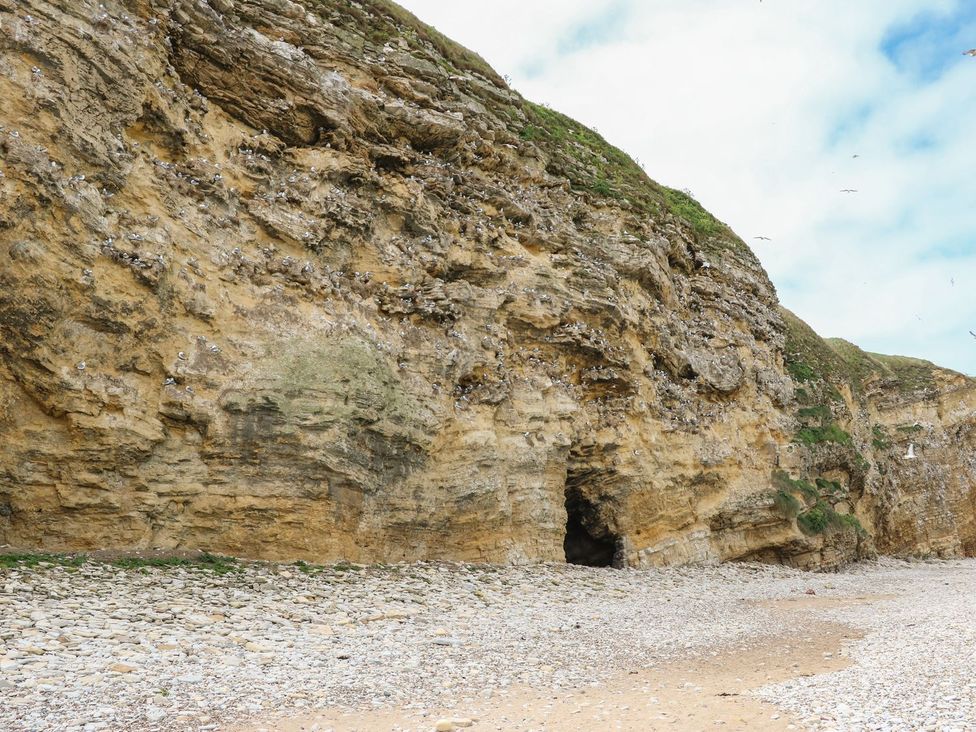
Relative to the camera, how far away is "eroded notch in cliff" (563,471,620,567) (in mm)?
19156

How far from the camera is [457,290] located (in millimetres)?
17469

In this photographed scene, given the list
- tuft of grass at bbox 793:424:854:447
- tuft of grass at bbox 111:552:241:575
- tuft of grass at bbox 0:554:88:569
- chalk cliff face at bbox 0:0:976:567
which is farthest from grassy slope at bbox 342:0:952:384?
tuft of grass at bbox 0:554:88:569

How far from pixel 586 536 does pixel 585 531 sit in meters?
0.29

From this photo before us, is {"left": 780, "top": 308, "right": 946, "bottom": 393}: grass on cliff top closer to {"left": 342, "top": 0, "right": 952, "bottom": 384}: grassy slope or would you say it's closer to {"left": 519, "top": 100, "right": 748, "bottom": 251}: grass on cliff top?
{"left": 342, "top": 0, "right": 952, "bottom": 384}: grassy slope

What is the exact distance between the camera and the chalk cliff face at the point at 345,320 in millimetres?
11141

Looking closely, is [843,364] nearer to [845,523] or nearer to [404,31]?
[845,523]

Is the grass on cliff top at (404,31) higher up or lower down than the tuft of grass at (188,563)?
higher up

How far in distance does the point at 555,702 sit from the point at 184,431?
26.5ft

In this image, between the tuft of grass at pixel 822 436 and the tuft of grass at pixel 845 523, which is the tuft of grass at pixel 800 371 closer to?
the tuft of grass at pixel 822 436

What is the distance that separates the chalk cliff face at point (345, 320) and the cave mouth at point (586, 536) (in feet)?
0.30

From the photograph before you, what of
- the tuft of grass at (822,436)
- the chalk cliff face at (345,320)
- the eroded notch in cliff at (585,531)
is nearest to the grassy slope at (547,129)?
the chalk cliff face at (345,320)

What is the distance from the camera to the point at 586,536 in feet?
68.3

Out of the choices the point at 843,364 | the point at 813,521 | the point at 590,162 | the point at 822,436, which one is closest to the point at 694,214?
the point at 590,162

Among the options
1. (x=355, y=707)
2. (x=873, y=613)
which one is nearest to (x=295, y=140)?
(x=355, y=707)
